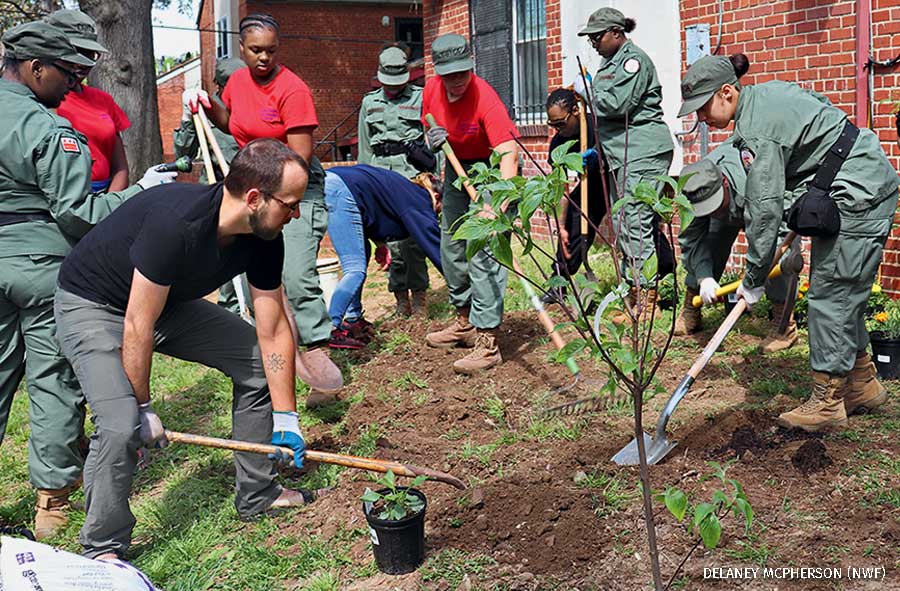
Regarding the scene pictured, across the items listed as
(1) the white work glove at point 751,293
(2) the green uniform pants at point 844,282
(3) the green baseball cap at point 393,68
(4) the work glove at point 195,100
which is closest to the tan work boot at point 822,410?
(2) the green uniform pants at point 844,282

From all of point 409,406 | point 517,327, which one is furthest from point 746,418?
point 517,327

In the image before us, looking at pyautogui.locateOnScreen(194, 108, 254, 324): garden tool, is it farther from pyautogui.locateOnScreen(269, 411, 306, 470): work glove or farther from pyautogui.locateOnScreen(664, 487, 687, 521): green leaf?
pyautogui.locateOnScreen(664, 487, 687, 521): green leaf

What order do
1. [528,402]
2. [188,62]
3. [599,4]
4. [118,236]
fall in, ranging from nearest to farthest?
[118,236] < [528,402] < [599,4] < [188,62]

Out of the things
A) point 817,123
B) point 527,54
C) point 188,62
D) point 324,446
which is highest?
point 188,62

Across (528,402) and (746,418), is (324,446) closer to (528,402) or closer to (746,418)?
(528,402)

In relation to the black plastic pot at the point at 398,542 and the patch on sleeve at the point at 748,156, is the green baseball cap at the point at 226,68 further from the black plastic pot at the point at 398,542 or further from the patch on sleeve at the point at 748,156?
the black plastic pot at the point at 398,542

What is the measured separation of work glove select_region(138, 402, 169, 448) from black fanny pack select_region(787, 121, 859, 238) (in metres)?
2.98

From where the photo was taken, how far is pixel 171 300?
12.7 feet

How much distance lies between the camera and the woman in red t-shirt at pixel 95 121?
484 cm

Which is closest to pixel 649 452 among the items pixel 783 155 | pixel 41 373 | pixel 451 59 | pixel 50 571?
pixel 783 155

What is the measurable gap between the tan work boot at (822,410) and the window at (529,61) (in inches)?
251

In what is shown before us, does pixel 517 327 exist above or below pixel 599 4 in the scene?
below

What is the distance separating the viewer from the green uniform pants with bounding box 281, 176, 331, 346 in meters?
5.60

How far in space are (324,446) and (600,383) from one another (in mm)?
1672
